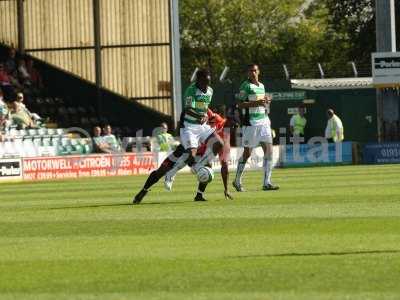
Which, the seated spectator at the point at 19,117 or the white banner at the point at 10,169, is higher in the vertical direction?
the seated spectator at the point at 19,117

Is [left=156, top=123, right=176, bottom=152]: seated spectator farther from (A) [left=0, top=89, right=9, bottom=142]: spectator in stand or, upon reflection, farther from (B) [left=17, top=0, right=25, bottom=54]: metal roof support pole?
(B) [left=17, top=0, right=25, bottom=54]: metal roof support pole

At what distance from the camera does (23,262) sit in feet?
39.8

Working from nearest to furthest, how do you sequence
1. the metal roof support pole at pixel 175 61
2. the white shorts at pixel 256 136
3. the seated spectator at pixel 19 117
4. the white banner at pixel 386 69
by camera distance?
the white shorts at pixel 256 136 < the seated spectator at pixel 19 117 < the white banner at pixel 386 69 < the metal roof support pole at pixel 175 61

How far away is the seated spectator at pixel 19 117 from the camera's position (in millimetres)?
39812

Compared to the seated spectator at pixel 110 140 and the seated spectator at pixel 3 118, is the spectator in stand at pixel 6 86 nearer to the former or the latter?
the seated spectator at pixel 3 118

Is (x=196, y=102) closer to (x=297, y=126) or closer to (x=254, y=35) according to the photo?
(x=297, y=126)

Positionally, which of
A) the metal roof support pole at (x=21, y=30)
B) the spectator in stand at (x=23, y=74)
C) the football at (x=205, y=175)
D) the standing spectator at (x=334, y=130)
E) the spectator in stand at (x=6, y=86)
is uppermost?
the metal roof support pole at (x=21, y=30)

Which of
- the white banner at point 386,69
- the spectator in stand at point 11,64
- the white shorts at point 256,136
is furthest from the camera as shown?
the spectator in stand at point 11,64

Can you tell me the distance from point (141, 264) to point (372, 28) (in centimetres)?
6162

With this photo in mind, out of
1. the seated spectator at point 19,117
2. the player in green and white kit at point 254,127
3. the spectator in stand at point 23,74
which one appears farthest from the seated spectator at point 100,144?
the player in green and white kit at point 254,127

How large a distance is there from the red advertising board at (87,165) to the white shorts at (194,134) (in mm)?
16360

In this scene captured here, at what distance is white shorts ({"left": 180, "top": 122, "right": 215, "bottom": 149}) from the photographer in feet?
65.2

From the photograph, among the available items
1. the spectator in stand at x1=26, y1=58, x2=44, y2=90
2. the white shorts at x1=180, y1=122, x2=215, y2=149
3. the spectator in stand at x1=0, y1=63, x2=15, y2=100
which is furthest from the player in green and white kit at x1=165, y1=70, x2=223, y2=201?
the spectator in stand at x1=26, y1=58, x2=44, y2=90

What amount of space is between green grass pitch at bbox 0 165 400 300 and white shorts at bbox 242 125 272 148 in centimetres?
173
